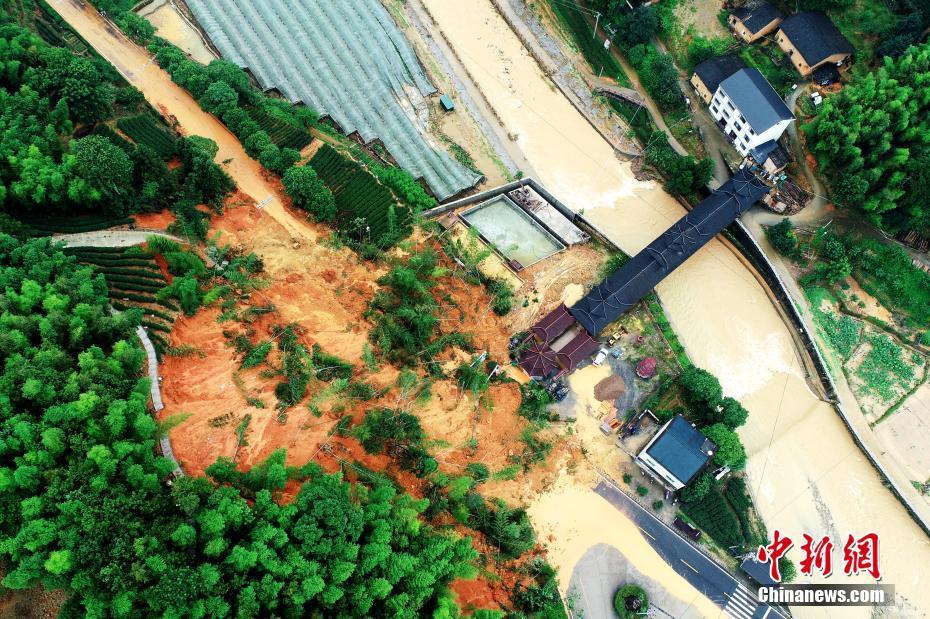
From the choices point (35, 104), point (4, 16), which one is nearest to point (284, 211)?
point (35, 104)

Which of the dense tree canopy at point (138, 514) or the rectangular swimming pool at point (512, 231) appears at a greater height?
the rectangular swimming pool at point (512, 231)

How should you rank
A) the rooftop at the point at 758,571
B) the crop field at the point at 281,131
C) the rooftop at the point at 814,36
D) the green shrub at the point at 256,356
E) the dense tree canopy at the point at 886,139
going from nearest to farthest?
the green shrub at the point at 256,356, the rooftop at the point at 758,571, the dense tree canopy at the point at 886,139, the crop field at the point at 281,131, the rooftop at the point at 814,36

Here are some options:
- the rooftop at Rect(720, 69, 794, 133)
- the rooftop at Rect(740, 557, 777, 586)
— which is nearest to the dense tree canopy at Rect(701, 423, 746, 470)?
the rooftop at Rect(740, 557, 777, 586)

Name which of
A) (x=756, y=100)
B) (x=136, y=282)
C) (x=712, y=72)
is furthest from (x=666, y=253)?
(x=136, y=282)

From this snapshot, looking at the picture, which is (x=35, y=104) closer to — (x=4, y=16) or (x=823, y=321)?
(x=4, y=16)

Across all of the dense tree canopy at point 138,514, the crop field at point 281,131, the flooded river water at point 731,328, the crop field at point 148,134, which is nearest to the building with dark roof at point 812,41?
the flooded river water at point 731,328

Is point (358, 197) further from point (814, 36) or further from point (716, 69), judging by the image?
point (814, 36)

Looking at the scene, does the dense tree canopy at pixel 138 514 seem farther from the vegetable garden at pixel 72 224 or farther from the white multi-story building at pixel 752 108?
the white multi-story building at pixel 752 108
